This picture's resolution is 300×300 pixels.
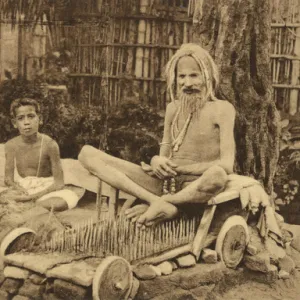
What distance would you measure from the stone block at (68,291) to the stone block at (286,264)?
985 mm

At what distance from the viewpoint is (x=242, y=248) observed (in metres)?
2.61

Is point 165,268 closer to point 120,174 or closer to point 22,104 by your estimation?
point 120,174

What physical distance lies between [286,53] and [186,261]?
1.17 metres

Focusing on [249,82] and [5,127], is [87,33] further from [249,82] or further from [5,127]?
[249,82]

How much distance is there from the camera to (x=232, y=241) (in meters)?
2.56

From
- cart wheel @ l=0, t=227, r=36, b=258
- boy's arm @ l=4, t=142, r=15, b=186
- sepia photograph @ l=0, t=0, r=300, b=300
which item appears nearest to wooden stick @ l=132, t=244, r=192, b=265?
sepia photograph @ l=0, t=0, r=300, b=300

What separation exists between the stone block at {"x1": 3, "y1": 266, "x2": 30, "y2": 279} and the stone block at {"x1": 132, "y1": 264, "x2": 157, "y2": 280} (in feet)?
1.39

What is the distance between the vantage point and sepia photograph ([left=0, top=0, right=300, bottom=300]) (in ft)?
7.86

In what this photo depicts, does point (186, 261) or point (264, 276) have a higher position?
point (186, 261)

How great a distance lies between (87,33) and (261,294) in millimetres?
1553

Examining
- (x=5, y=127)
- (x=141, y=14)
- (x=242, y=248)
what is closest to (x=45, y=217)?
(x=5, y=127)

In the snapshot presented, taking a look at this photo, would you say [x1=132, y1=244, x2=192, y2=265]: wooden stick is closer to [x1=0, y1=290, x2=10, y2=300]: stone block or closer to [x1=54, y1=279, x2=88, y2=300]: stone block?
[x1=54, y1=279, x2=88, y2=300]: stone block

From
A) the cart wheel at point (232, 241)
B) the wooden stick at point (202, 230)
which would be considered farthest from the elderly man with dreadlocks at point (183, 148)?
the cart wheel at point (232, 241)

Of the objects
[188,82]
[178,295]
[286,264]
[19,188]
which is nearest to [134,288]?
[178,295]
